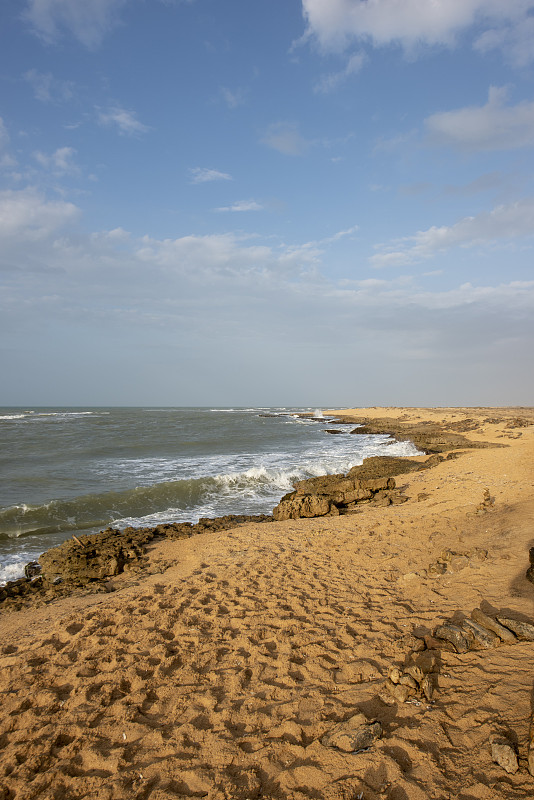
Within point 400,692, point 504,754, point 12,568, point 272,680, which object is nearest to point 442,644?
point 400,692

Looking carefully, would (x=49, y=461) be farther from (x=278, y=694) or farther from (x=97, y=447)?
(x=278, y=694)

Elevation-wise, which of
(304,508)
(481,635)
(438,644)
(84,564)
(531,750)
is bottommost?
(84,564)

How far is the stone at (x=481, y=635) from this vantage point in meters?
3.37

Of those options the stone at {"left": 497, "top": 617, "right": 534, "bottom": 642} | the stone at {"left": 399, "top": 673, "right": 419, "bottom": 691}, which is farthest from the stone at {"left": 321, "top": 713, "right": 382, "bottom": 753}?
the stone at {"left": 497, "top": 617, "right": 534, "bottom": 642}

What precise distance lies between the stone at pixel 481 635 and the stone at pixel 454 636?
→ 3.4 inches

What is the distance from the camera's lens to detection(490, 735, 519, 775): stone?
2.21 metres

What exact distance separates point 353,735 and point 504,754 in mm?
928

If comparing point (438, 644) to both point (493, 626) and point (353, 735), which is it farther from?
point (353, 735)

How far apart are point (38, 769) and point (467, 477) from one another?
10755 millimetres

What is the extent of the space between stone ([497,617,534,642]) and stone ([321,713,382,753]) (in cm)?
163

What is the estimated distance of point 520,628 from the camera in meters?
3.41

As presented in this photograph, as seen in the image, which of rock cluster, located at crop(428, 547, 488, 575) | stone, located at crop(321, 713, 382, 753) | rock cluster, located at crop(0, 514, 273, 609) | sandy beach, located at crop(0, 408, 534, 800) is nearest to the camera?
sandy beach, located at crop(0, 408, 534, 800)

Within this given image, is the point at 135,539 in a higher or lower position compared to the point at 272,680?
lower

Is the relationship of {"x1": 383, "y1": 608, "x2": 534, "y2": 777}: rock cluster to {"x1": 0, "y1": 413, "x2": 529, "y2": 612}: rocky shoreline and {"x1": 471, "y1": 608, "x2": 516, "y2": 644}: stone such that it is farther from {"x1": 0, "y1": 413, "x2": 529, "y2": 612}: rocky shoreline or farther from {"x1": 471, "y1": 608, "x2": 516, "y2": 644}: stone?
{"x1": 0, "y1": 413, "x2": 529, "y2": 612}: rocky shoreline
